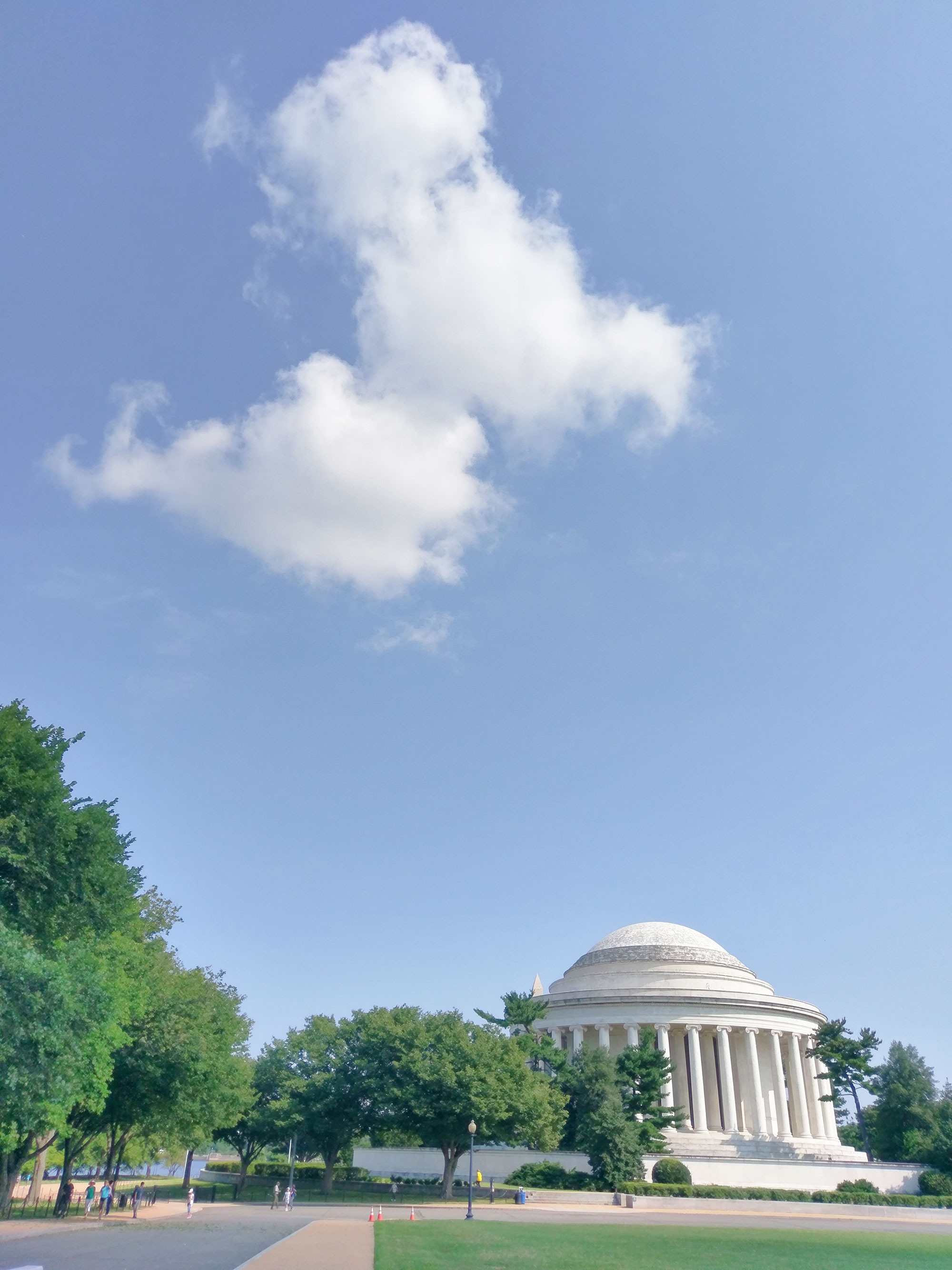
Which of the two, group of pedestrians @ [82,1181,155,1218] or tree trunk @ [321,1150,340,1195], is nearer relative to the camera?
group of pedestrians @ [82,1181,155,1218]

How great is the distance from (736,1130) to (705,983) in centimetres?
1005

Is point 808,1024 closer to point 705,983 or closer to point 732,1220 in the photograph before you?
point 705,983

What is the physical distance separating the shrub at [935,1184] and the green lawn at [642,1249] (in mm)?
26418

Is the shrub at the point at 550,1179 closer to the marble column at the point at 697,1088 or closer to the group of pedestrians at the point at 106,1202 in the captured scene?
the marble column at the point at 697,1088

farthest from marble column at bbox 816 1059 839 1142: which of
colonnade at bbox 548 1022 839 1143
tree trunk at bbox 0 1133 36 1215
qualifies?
tree trunk at bbox 0 1133 36 1215

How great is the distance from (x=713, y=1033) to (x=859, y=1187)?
58.9 feet

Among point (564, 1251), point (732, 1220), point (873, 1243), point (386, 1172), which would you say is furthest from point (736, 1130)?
point (564, 1251)

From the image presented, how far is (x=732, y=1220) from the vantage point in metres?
38.2

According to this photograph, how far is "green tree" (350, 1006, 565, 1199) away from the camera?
47.4m

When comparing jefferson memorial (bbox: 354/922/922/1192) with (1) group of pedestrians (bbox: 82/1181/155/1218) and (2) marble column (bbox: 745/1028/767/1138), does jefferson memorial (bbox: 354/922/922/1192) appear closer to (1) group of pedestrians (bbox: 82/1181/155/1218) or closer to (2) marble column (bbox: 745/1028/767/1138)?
(2) marble column (bbox: 745/1028/767/1138)

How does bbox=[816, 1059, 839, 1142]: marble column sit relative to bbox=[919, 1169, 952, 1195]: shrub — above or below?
above

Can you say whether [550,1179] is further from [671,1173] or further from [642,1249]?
[642,1249]

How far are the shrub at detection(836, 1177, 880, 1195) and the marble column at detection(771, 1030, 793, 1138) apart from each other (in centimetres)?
1527

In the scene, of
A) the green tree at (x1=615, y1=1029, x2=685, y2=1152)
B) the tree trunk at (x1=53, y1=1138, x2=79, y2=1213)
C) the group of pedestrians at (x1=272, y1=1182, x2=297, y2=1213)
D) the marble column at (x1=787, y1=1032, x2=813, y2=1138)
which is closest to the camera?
the tree trunk at (x1=53, y1=1138, x2=79, y2=1213)
